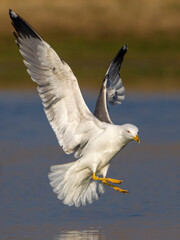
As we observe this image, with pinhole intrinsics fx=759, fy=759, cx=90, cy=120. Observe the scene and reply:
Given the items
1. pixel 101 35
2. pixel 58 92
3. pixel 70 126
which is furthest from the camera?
pixel 101 35

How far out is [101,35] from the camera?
118ft

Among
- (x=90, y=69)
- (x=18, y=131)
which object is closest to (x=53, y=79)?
(x=18, y=131)

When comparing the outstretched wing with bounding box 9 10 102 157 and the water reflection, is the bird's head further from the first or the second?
the water reflection

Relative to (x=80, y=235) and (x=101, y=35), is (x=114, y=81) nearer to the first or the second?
(x=80, y=235)

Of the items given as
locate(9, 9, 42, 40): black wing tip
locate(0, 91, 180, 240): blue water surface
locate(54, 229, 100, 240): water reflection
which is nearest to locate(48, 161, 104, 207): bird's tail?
locate(0, 91, 180, 240): blue water surface

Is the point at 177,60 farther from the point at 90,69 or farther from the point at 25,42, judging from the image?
the point at 25,42

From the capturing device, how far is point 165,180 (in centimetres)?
1172

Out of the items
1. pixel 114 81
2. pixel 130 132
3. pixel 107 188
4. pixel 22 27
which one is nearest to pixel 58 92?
pixel 22 27

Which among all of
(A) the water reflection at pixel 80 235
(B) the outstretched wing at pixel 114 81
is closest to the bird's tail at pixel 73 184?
(A) the water reflection at pixel 80 235

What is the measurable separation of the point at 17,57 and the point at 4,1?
6.64m

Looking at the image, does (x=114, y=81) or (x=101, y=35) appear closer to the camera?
(x=114, y=81)

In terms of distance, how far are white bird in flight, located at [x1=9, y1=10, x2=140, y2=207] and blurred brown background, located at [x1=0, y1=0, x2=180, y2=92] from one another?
16515 millimetres

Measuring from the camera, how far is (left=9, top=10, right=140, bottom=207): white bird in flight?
1012 centimetres

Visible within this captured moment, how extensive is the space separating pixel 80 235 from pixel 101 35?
90.6 feet
